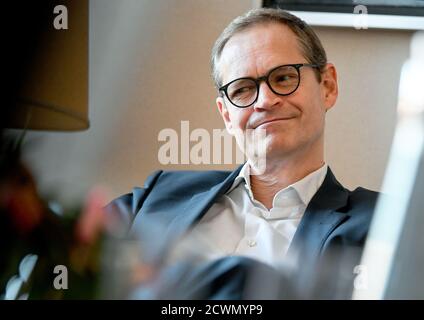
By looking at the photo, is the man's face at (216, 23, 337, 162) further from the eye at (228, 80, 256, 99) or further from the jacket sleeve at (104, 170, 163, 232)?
the jacket sleeve at (104, 170, 163, 232)

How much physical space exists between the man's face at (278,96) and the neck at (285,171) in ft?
0.04

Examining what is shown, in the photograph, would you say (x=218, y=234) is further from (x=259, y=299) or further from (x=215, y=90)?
(x=215, y=90)

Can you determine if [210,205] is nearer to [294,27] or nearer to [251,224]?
[251,224]

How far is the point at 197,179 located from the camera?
116 cm

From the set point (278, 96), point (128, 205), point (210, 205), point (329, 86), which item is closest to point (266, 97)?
point (278, 96)

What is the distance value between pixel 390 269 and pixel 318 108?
0.56m

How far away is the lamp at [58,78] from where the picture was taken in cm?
117

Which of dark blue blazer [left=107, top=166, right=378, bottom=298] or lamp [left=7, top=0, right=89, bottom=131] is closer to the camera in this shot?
dark blue blazer [left=107, top=166, right=378, bottom=298]

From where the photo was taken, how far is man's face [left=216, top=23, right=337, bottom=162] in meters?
1.10

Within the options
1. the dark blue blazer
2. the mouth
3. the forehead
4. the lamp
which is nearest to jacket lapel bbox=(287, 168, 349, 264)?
the dark blue blazer

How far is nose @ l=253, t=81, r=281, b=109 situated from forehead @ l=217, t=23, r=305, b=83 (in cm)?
3

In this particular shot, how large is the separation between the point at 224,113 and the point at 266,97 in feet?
0.29

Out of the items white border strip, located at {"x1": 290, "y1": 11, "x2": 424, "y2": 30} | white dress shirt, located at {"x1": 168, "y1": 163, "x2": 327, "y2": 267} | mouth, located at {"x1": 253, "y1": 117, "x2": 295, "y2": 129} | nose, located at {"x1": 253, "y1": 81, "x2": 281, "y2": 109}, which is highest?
white border strip, located at {"x1": 290, "y1": 11, "x2": 424, "y2": 30}

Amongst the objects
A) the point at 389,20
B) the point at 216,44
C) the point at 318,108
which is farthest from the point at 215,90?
the point at 389,20
